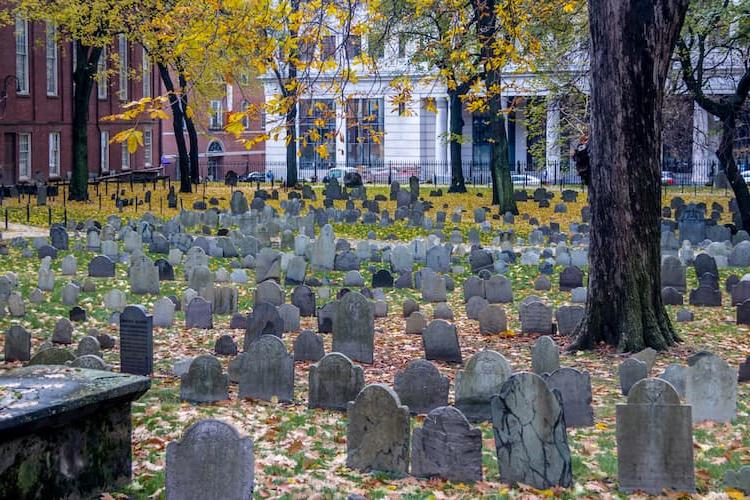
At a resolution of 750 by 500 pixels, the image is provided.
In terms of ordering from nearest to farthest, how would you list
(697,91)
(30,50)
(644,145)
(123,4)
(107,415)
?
(107,415) < (644,145) < (697,91) < (123,4) < (30,50)

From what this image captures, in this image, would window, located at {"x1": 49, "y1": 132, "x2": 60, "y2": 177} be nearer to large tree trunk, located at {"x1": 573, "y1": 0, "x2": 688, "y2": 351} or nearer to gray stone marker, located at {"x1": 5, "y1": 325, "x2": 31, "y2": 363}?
gray stone marker, located at {"x1": 5, "y1": 325, "x2": 31, "y2": 363}

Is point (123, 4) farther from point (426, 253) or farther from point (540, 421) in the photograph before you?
point (540, 421)

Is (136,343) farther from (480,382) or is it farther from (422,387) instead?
(480,382)

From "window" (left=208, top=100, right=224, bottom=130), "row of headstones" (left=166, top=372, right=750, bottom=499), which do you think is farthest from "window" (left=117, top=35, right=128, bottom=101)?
"row of headstones" (left=166, top=372, right=750, bottom=499)

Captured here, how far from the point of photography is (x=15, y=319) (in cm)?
1498

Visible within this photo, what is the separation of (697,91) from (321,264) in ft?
34.8

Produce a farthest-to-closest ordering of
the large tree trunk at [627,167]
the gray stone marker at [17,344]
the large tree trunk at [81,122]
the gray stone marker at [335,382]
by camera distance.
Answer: the large tree trunk at [81,122]
the large tree trunk at [627,167]
the gray stone marker at [17,344]
the gray stone marker at [335,382]

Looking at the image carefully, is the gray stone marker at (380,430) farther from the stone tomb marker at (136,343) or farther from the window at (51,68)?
the window at (51,68)

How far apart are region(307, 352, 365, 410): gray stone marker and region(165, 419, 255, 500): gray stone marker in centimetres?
267

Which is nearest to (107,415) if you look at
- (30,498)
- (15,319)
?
(30,498)

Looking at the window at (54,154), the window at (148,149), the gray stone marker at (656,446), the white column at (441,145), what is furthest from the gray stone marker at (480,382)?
the window at (148,149)

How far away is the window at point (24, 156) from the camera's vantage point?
139 ft

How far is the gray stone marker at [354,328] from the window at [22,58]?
31881 millimetres

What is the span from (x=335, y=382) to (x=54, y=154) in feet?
124
